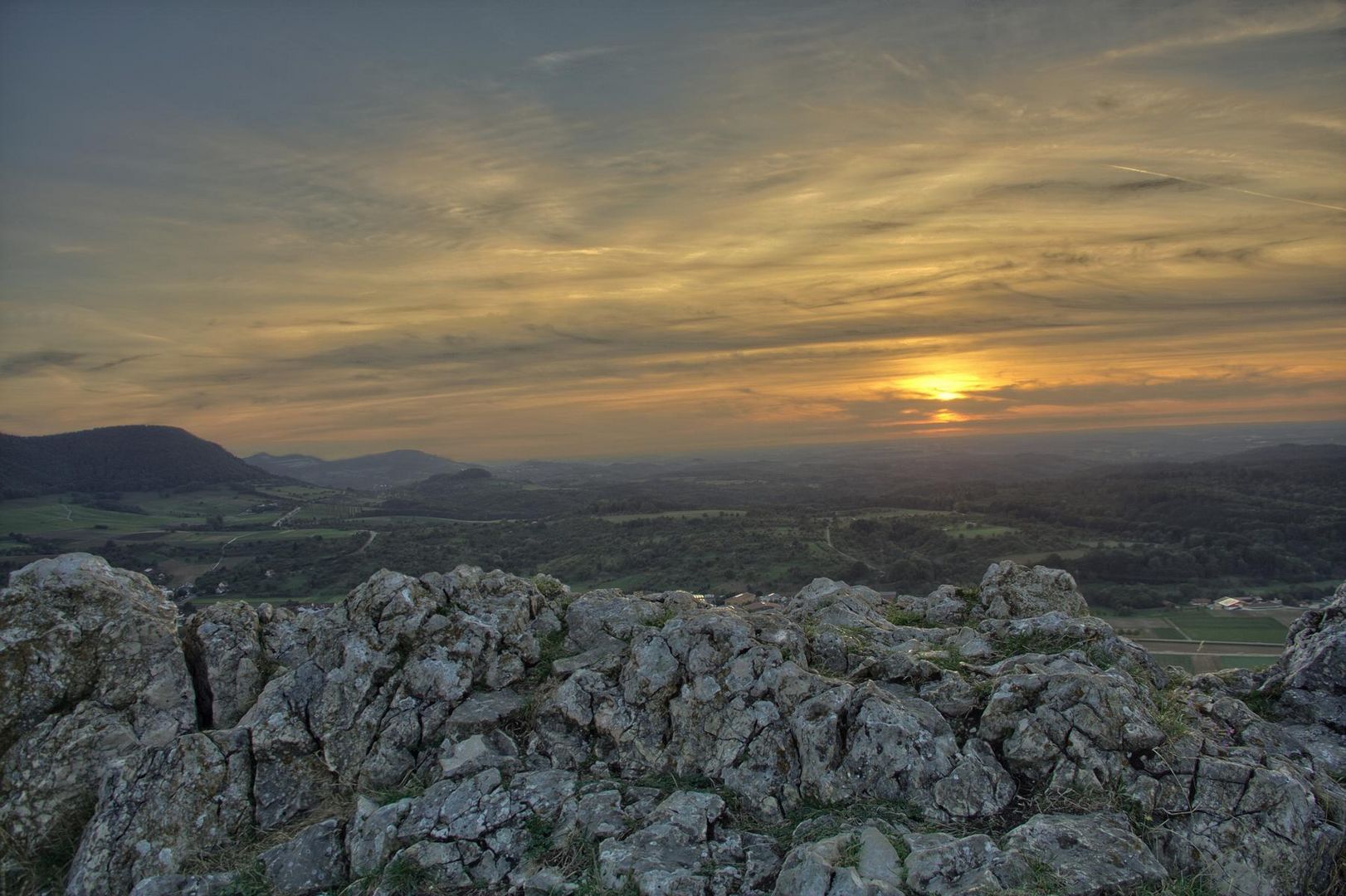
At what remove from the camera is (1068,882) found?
7312mm

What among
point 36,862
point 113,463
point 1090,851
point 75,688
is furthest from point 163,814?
point 113,463

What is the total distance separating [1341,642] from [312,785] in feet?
A: 64.0

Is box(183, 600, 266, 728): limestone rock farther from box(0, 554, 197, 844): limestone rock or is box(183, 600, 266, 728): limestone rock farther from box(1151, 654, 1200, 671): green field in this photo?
box(1151, 654, 1200, 671): green field

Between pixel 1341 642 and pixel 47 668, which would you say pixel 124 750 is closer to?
pixel 47 668

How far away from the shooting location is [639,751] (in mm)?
10406

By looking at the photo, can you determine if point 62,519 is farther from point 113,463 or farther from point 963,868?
point 963,868

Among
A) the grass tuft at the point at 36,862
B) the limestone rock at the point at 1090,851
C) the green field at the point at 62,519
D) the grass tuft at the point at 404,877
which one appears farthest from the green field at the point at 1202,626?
the green field at the point at 62,519

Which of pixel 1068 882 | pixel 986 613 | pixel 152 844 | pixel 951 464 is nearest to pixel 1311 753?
pixel 986 613

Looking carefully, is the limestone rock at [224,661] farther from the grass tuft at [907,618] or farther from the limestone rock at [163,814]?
the grass tuft at [907,618]

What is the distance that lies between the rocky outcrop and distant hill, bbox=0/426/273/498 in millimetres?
145625

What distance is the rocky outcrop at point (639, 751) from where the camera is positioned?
8180 millimetres

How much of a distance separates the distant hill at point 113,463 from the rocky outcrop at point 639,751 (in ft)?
478

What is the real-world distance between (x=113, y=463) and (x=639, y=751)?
188003 millimetres

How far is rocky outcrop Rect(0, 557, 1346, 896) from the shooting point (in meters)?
8.18
